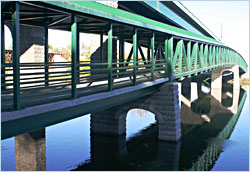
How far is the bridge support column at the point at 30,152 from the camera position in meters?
14.6

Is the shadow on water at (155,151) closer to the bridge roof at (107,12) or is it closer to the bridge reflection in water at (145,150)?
the bridge reflection in water at (145,150)

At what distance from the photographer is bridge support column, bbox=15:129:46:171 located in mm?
14648

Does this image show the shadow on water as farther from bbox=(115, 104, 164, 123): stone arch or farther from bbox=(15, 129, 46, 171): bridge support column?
bbox=(15, 129, 46, 171): bridge support column

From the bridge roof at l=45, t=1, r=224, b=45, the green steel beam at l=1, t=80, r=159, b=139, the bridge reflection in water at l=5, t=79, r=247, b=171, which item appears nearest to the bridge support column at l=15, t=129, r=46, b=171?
the bridge reflection in water at l=5, t=79, r=247, b=171

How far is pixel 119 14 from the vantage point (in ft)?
41.0

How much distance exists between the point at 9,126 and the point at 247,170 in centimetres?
1431

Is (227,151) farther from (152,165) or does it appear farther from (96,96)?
(96,96)

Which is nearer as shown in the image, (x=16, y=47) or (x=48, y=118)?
(x=16, y=47)

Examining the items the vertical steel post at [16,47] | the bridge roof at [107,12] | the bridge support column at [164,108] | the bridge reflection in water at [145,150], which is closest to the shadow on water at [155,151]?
the bridge reflection in water at [145,150]

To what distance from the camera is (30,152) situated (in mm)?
14680

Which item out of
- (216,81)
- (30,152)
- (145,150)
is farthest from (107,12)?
(216,81)

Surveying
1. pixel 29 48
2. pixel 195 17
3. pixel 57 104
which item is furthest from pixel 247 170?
pixel 195 17

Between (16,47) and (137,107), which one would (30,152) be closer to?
(16,47)

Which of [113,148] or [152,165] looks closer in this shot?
[152,165]
